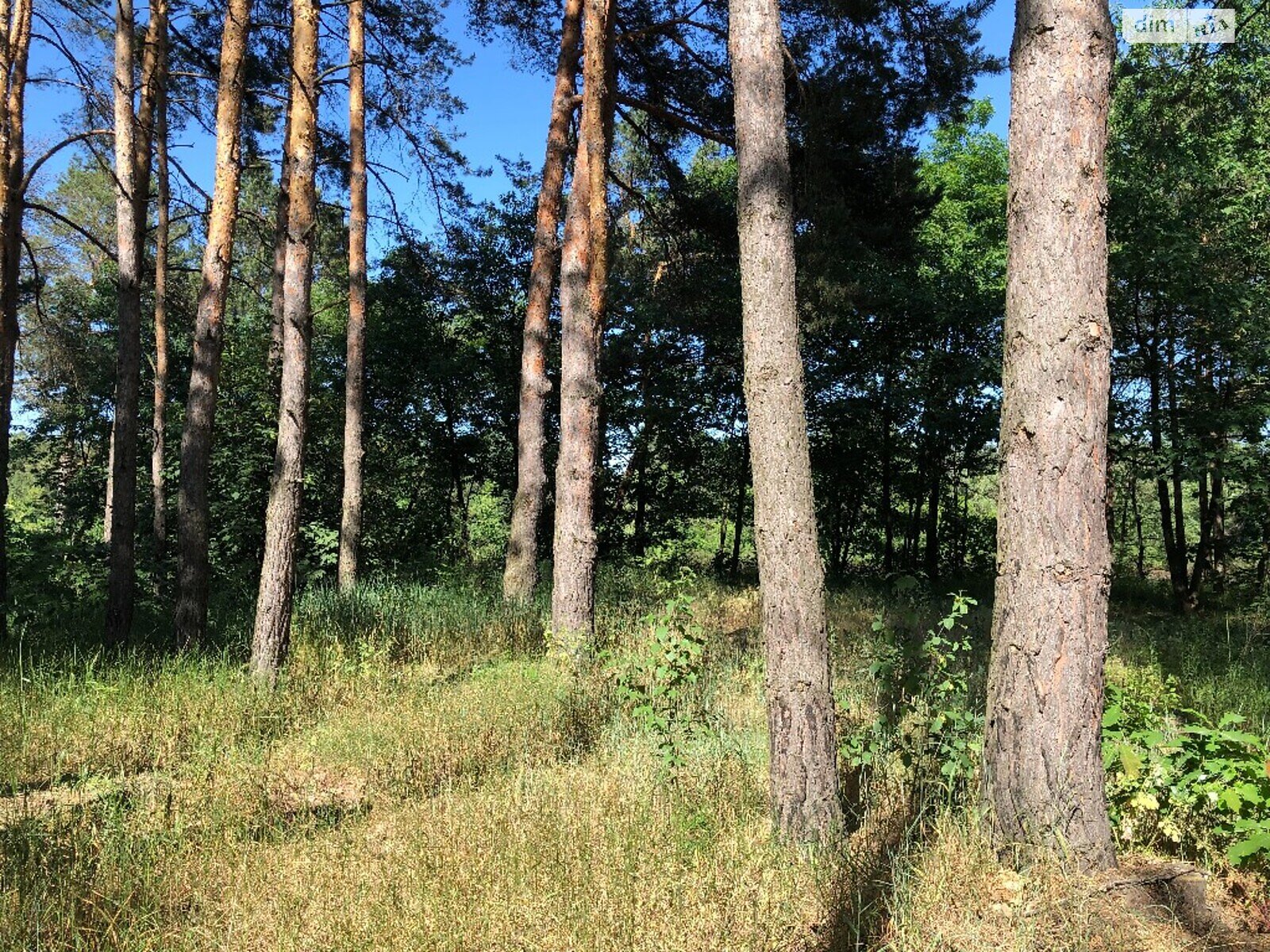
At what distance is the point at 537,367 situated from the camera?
9.95 meters

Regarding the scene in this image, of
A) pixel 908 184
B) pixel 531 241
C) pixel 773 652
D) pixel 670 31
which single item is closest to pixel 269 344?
pixel 531 241

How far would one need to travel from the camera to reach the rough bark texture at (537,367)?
979 centimetres

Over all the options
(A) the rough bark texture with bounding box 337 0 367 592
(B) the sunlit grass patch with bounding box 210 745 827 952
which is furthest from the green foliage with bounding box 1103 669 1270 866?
(A) the rough bark texture with bounding box 337 0 367 592

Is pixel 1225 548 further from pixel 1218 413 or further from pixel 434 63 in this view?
pixel 434 63

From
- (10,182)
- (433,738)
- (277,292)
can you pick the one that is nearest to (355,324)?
(277,292)

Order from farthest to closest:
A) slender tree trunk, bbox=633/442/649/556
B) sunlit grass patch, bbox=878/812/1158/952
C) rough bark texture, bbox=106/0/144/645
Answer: slender tree trunk, bbox=633/442/649/556 → rough bark texture, bbox=106/0/144/645 → sunlit grass patch, bbox=878/812/1158/952

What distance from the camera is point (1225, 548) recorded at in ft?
40.6

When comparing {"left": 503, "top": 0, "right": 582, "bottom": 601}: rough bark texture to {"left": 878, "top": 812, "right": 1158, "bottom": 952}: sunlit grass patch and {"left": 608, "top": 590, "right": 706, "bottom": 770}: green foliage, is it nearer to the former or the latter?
{"left": 608, "top": 590, "right": 706, "bottom": 770}: green foliage

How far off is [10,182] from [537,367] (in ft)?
18.8

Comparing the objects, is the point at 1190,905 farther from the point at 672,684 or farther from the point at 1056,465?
the point at 672,684

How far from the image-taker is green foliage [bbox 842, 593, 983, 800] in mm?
3846

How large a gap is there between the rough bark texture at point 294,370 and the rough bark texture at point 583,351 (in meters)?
2.32

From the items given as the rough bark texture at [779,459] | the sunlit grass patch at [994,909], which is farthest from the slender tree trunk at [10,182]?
the sunlit grass patch at [994,909]

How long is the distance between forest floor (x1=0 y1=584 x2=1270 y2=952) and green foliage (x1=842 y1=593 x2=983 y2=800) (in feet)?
0.48
